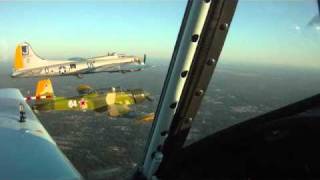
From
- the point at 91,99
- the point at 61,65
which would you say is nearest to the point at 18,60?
the point at 61,65

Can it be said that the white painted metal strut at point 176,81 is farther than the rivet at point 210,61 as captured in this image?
No

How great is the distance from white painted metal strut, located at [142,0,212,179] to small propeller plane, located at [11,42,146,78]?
30.4 metres

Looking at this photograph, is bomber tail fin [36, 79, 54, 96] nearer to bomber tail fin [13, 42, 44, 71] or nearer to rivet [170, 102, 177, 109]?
bomber tail fin [13, 42, 44, 71]

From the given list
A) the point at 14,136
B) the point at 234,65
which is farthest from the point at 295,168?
the point at 14,136

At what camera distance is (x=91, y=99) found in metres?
41.1

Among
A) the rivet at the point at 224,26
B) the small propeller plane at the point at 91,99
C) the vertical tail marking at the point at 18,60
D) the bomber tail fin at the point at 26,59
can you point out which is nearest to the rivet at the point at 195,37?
the rivet at the point at 224,26

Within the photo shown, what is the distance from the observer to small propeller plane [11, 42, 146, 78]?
111ft

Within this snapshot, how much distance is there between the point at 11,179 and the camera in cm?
194

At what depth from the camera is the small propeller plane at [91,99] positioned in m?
38.5

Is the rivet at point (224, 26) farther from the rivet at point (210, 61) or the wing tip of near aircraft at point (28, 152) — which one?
the wing tip of near aircraft at point (28, 152)

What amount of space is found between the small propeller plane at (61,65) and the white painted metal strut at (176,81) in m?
30.4

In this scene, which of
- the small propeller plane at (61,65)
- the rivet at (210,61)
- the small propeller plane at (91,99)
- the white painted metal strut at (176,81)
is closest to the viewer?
the white painted metal strut at (176,81)

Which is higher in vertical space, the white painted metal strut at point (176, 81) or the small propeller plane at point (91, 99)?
the white painted metal strut at point (176, 81)

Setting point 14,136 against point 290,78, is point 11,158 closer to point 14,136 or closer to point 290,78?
point 14,136
